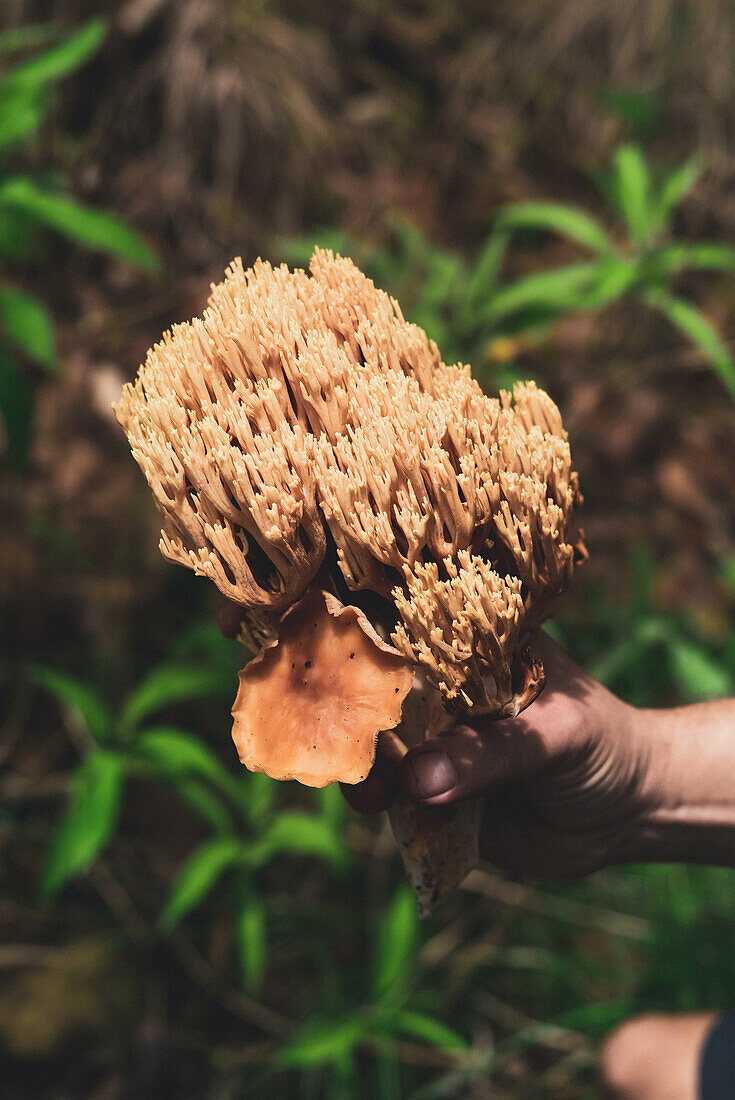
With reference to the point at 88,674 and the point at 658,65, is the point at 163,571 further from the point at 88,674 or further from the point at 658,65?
the point at 658,65

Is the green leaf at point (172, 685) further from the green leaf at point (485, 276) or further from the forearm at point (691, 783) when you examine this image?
the green leaf at point (485, 276)

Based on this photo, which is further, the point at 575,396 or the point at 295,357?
the point at 575,396

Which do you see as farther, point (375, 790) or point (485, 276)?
point (485, 276)

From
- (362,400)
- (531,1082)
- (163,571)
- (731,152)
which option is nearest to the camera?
(362,400)

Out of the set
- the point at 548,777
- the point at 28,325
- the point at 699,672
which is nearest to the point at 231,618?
the point at 548,777

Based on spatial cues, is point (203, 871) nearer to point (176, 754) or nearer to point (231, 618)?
point (176, 754)

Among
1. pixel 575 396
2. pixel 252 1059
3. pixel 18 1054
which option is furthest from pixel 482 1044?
pixel 575 396

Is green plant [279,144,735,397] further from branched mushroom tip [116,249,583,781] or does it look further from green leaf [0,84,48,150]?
branched mushroom tip [116,249,583,781]
